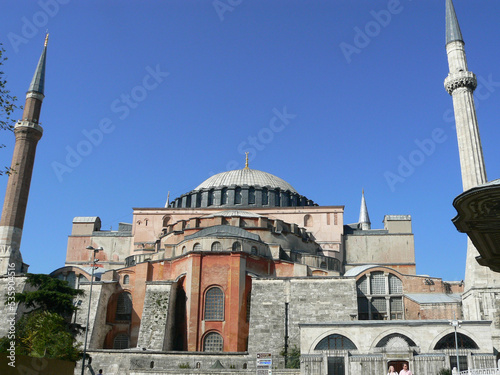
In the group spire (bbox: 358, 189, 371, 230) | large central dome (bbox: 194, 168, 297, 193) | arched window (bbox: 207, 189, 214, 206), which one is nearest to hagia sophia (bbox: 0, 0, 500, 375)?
arched window (bbox: 207, 189, 214, 206)

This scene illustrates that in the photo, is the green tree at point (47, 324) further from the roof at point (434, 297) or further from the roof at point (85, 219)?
the roof at point (434, 297)

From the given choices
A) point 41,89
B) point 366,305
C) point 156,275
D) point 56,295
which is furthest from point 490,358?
point 41,89

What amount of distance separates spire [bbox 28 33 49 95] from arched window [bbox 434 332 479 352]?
3137 centimetres

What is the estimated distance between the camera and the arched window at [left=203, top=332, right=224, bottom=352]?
92.4 ft

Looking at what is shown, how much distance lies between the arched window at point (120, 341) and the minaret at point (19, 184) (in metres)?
8.65

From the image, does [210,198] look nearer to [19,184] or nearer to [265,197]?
[265,197]

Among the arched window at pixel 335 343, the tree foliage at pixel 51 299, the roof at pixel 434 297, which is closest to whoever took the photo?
the arched window at pixel 335 343

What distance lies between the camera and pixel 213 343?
2830 centimetres

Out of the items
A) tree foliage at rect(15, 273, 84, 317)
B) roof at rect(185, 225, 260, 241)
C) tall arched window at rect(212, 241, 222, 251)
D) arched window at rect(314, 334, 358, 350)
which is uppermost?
roof at rect(185, 225, 260, 241)

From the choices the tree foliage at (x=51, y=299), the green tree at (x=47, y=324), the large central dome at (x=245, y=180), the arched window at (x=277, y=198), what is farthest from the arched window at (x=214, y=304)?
the large central dome at (x=245, y=180)

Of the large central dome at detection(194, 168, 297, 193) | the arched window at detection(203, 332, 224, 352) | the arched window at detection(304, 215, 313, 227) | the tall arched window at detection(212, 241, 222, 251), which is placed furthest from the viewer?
the large central dome at detection(194, 168, 297, 193)

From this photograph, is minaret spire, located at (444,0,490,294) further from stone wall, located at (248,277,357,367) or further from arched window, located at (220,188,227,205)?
arched window, located at (220,188,227,205)

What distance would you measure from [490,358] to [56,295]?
22099 mm

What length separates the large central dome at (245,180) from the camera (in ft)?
150
